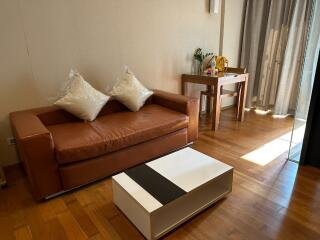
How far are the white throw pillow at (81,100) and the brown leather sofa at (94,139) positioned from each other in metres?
0.11

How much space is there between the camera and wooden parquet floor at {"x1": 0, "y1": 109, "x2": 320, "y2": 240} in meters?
1.55

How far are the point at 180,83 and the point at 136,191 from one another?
2411mm

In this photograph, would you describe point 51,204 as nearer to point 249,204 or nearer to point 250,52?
point 249,204

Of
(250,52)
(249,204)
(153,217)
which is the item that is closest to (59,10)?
(153,217)

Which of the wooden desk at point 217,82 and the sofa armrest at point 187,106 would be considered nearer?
the sofa armrest at point 187,106

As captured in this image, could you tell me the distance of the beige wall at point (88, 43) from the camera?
2238 mm

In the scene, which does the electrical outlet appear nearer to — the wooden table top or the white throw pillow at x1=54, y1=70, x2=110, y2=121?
the white throw pillow at x1=54, y1=70, x2=110, y2=121

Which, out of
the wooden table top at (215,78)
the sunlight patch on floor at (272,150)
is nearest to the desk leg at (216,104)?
the wooden table top at (215,78)

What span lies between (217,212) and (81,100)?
1628mm

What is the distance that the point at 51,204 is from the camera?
186cm

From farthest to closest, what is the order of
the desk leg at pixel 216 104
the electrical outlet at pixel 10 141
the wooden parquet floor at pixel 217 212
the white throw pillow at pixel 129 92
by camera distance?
the desk leg at pixel 216 104 < the white throw pillow at pixel 129 92 < the electrical outlet at pixel 10 141 < the wooden parquet floor at pixel 217 212

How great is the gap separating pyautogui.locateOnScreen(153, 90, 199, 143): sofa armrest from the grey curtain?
6.12ft

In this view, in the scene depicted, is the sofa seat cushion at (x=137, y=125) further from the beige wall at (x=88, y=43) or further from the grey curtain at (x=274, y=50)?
the grey curtain at (x=274, y=50)

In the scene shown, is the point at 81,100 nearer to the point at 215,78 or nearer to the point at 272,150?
the point at 215,78
